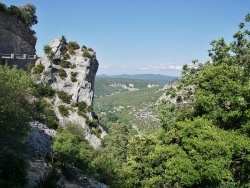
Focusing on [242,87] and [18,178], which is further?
[18,178]

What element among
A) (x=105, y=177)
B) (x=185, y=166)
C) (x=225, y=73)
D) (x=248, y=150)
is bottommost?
(x=105, y=177)

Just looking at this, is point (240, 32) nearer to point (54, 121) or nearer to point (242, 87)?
point (242, 87)

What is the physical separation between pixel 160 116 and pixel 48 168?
1540 centimetres

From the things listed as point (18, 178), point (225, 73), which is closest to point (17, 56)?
point (18, 178)

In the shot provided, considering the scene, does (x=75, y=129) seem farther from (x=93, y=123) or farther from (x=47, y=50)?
(x=47, y=50)

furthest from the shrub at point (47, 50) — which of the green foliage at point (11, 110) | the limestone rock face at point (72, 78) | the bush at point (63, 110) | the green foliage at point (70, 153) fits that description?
the green foliage at point (11, 110)

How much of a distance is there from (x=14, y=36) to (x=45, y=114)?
15712mm

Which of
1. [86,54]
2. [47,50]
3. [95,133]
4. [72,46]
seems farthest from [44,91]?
[72,46]

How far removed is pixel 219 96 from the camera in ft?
55.5

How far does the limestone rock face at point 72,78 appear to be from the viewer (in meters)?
50.1

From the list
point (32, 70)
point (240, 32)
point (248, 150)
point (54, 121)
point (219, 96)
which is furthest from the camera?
point (32, 70)

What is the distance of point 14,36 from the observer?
5003 centimetres

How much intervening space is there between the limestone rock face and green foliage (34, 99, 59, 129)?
8.34 ft

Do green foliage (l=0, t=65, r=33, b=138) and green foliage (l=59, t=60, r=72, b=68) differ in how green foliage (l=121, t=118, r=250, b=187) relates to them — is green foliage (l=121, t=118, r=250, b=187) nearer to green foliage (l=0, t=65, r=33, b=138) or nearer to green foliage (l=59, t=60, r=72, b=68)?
green foliage (l=0, t=65, r=33, b=138)
